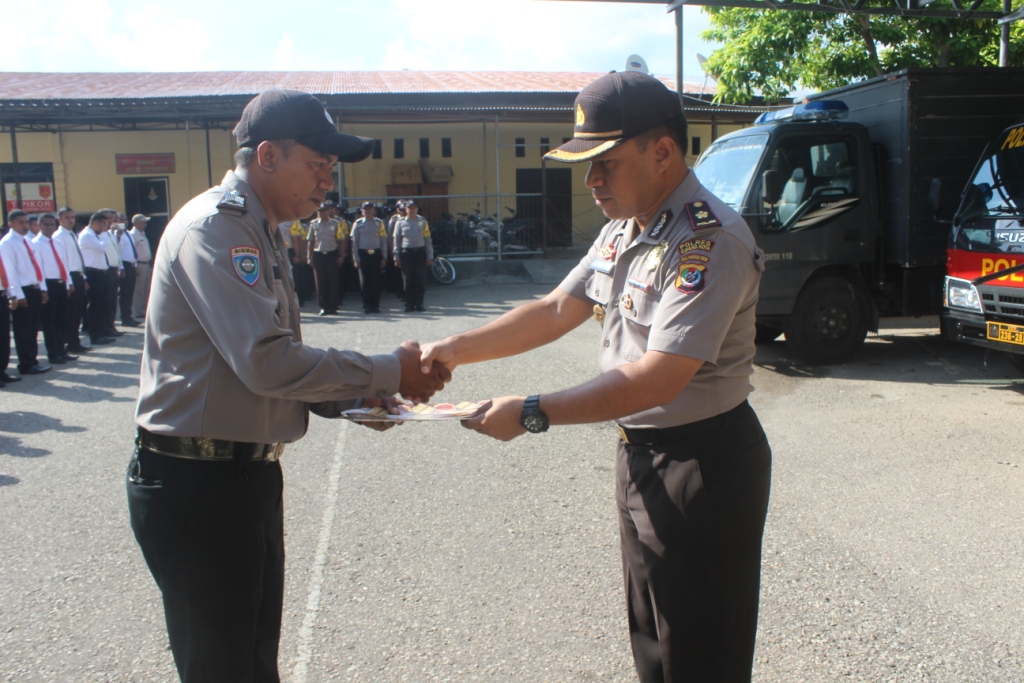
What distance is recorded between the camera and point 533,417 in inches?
89.0

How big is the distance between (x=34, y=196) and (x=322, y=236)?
13.2 m

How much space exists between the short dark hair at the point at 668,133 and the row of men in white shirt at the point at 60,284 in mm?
9112

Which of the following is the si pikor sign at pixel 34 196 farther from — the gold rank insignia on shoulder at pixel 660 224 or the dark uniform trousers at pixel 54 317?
the gold rank insignia on shoulder at pixel 660 224

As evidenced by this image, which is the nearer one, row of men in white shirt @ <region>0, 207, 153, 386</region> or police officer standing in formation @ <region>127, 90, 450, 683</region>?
police officer standing in formation @ <region>127, 90, 450, 683</region>

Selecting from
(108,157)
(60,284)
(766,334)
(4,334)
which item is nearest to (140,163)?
(108,157)

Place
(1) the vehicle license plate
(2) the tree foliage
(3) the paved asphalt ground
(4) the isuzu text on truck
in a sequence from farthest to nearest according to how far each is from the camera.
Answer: (2) the tree foliage
(4) the isuzu text on truck
(1) the vehicle license plate
(3) the paved asphalt ground

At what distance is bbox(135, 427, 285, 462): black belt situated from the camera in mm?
2191

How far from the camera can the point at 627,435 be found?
2.41 meters

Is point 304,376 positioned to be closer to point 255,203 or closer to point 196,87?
point 255,203

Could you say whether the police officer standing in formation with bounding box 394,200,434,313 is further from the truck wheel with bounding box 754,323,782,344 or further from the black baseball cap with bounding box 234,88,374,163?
the black baseball cap with bounding box 234,88,374,163

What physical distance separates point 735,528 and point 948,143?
767 cm

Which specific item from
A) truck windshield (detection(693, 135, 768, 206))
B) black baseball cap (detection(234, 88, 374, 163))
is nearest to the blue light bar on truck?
truck windshield (detection(693, 135, 768, 206))

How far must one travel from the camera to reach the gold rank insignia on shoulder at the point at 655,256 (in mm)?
2258

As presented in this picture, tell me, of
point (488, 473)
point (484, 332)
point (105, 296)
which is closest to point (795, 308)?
point (488, 473)
